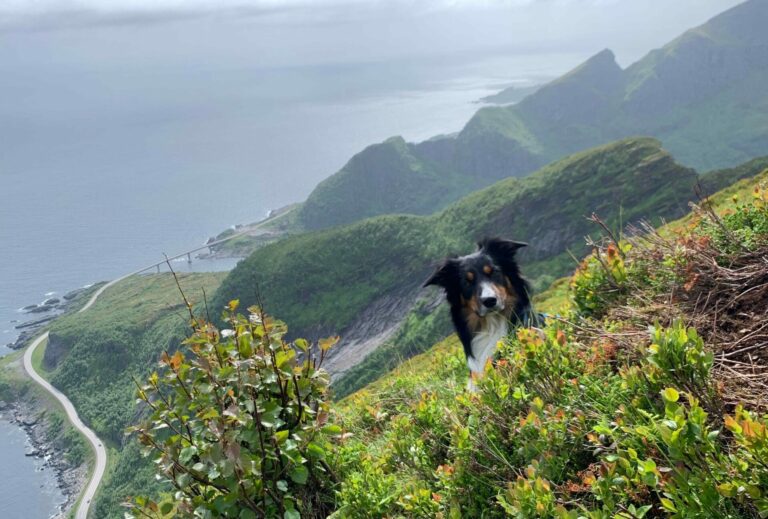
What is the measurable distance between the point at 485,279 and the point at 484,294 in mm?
306

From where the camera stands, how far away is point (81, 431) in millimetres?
137875

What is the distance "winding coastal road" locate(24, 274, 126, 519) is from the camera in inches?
4342

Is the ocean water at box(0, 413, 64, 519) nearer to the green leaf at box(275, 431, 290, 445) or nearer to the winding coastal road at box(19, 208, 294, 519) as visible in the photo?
the winding coastal road at box(19, 208, 294, 519)

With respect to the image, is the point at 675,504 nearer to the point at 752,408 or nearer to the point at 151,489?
the point at 752,408

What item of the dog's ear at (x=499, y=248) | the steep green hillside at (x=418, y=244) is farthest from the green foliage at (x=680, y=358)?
the steep green hillside at (x=418, y=244)

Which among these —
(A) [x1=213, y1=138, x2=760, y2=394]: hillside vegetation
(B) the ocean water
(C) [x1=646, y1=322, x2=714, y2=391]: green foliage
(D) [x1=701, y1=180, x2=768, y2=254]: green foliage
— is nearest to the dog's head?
(D) [x1=701, y1=180, x2=768, y2=254]: green foliage

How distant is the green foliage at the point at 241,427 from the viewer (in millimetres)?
4250

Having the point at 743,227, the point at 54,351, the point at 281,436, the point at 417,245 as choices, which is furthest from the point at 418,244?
the point at 281,436

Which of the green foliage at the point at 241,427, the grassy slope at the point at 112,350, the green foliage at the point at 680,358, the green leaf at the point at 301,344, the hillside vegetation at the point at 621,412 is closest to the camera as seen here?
the hillside vegetation at the point at 621,412

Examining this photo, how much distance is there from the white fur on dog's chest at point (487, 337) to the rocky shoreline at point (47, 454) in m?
124

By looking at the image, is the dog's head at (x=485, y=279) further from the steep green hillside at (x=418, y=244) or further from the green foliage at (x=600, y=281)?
the steep green hillside at (x=418, y=244)

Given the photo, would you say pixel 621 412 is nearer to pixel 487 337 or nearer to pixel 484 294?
pixel 484 294

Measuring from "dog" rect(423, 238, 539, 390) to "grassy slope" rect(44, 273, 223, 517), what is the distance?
130500 millimetres

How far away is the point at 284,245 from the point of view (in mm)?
175750
